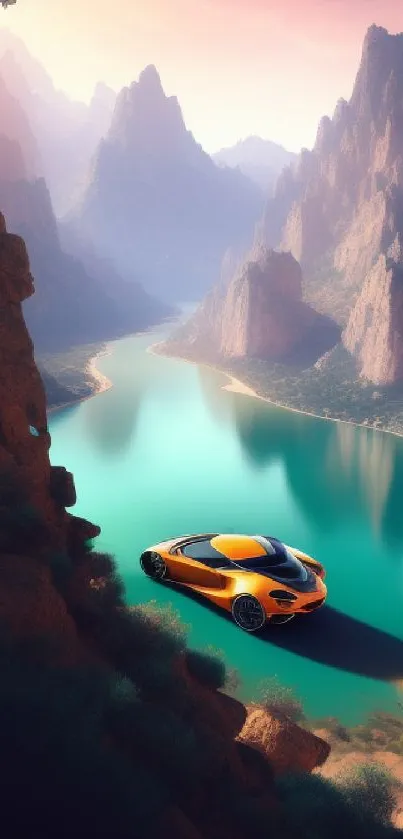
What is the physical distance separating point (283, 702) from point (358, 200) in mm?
92764

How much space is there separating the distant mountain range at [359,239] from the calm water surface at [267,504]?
1440 centimetres

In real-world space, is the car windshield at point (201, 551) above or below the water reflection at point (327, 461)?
above

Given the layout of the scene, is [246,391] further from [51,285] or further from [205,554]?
[51,285]

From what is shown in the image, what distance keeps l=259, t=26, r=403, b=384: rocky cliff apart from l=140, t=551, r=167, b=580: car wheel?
50349 millimetres

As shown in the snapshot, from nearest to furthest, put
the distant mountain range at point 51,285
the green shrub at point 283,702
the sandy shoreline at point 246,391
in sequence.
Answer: the green shrub at point 283,702
the sandy shoreline at point 246,391
the distant mountain range at point 51,285

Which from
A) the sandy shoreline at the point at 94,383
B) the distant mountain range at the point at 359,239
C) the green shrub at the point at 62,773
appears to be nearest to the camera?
the green shrub at the point at 62,773

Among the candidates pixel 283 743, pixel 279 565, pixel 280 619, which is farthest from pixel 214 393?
pixel 283 743

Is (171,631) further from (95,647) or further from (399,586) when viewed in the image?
(399,586)

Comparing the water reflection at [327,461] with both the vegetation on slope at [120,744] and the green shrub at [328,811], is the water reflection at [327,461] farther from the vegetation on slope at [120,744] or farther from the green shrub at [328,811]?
the green shrub at [328,811]

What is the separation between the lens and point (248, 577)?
15156 millimetres

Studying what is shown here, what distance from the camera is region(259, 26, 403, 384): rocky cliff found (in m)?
75.2

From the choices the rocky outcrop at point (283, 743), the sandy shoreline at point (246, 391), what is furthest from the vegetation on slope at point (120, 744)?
the sandy shoreline at point (246, 391)

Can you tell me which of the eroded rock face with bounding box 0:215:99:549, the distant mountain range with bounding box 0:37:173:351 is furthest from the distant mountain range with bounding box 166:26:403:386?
the eroded rock face with bounding box 0:215:99:549

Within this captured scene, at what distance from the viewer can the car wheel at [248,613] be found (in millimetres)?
15320
